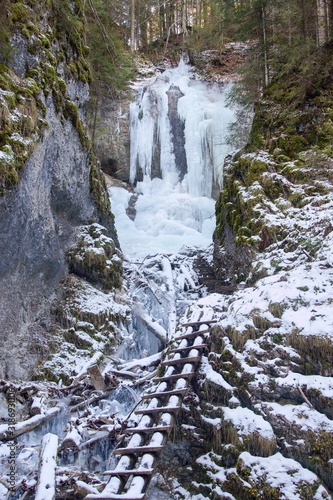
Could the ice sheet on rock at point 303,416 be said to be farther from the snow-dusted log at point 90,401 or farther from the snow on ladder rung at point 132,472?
the snow-dusted log at point 90,401

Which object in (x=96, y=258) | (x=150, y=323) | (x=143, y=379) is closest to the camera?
(x=143, y=379)

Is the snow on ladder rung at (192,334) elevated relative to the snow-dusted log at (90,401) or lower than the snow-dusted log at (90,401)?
elevated

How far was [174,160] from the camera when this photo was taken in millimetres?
16641

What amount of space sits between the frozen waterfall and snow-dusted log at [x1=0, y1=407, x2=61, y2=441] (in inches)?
334

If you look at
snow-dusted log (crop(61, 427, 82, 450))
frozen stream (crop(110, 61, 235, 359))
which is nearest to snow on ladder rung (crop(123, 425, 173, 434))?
snow-dusted log (crop(61, 427, 82, 450))

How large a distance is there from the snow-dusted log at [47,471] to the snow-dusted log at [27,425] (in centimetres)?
83

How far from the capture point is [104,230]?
9.44 m

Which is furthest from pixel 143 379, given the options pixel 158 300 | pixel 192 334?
pixel 158 300

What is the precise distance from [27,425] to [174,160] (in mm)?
13621

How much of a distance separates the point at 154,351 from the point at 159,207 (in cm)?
808

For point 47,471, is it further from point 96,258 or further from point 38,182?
point 96,258

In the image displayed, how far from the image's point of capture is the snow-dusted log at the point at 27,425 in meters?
4.45

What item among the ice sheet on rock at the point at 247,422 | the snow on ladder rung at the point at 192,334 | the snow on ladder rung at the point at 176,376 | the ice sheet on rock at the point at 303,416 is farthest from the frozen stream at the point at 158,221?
the ice sheet on rock at the point at 303,416

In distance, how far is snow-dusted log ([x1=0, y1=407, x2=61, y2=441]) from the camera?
175 inches
